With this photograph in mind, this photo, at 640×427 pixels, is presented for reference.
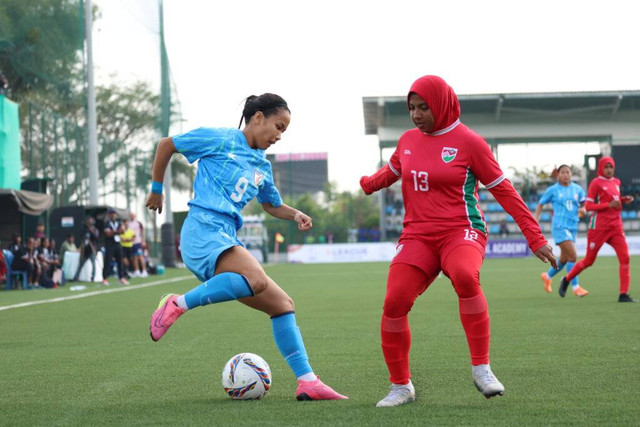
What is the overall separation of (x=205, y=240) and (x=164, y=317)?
487 millimetres

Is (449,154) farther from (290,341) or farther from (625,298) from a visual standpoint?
(625,298)

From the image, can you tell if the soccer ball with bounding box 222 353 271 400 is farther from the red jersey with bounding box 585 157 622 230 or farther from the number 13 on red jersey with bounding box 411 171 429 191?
the red jersey with bounding box 585 157 622 230

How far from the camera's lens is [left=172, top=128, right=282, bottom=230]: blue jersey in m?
5.15

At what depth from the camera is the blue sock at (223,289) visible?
4.90 meters

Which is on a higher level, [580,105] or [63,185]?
[580,105]

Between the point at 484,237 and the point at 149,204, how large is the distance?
6.45 feet

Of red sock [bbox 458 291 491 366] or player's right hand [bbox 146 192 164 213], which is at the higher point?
player's right hand [bbox 146 192 164 213]

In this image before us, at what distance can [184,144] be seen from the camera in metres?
5.21

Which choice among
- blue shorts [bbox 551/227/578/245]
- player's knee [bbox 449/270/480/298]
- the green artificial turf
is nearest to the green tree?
the green artificial turf

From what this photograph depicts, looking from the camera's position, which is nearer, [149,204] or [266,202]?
[149,204]

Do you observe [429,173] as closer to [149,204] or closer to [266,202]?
[266,202]

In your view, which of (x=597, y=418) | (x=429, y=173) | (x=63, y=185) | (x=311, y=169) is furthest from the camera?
(x=311, y=169)

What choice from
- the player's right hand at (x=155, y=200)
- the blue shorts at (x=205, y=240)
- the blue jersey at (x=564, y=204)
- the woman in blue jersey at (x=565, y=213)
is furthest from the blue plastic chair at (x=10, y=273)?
the blue shorts at (x=205, y=240)

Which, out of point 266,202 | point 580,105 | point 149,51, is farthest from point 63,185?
point 580,105
